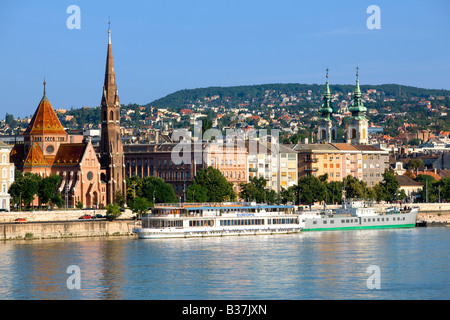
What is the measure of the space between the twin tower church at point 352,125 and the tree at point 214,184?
46592 mm

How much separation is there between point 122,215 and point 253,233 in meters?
13.6

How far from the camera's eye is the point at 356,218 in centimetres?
9788

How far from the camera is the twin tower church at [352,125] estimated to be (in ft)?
502

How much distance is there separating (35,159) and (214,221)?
96.5 feet

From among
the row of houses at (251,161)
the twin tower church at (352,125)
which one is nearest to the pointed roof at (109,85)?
the row of houses at (251,161)

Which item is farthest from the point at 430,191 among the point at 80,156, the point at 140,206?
the point at 140,206

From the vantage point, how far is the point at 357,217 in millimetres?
97938

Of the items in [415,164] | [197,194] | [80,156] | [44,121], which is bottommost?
[197,194]

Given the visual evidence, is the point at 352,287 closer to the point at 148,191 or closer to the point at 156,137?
the point at 148,191

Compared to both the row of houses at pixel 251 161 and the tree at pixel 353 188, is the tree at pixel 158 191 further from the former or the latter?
the tree at pixel 353 188

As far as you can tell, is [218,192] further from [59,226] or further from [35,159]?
[59,226]

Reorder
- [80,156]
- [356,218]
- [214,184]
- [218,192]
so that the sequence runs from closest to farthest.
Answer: [356,218]
[218,192]
[214,184]
[80,156]
